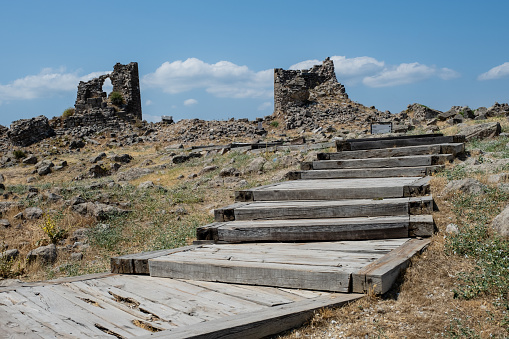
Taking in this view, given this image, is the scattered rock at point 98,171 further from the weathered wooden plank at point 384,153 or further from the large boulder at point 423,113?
the large boulder at point 423,113

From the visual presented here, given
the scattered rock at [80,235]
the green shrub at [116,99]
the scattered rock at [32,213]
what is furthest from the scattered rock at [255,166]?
the green shrub at [116,99]

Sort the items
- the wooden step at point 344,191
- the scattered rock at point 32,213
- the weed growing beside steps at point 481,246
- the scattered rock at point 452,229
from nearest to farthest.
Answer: the weed growing beside steps at point 481,246 → the scattered rock at point 452,229 → the wooden step at point 344,191 → the scattered rock at point 32,213

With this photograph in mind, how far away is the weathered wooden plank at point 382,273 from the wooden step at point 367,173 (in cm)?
371

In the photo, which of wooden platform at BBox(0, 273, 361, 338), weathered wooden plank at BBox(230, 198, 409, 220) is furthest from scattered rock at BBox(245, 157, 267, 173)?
wooden platform at BBox(0, 273, 361, 338)

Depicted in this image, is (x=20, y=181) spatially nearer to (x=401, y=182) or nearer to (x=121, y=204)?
(x=121, y=204)

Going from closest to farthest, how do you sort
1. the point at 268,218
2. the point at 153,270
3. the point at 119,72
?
the point at 153,270 → the point at 268,218 → the point at 119,72

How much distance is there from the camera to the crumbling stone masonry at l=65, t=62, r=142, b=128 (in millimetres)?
30953

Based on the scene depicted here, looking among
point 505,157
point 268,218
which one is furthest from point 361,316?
point 505,157

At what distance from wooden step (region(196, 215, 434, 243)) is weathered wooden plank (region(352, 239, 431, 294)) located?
2.07 feet

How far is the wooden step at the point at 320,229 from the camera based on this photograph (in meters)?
4.52

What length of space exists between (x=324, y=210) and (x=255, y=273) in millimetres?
1927

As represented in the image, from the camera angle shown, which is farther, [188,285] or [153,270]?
[153,270]

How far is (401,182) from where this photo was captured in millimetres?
6414

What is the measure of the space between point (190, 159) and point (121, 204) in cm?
680
